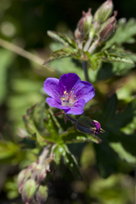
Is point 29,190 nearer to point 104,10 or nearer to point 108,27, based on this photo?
point 108,27

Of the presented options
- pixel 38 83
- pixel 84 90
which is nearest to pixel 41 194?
pixel 84 90

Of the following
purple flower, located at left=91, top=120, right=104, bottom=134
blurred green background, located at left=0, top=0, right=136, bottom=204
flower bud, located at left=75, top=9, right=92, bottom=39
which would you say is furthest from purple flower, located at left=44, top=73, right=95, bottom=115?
blurred green background, located at left=0, top=0, right=136, bottom=204

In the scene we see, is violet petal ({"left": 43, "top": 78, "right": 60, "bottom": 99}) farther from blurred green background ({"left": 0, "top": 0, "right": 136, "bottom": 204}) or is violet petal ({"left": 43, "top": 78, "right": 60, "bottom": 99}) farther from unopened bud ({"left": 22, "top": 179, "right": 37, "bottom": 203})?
blurred green background ({"left": 0, "top": 0, "right": 136, "bottom": 204})

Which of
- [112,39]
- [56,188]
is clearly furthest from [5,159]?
[112,39]

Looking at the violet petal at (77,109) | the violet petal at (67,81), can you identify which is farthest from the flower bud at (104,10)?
the violet petal at (77,109)

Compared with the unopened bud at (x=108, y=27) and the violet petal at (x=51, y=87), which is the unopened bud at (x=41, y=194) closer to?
the violet petal at (x=51, y=87)

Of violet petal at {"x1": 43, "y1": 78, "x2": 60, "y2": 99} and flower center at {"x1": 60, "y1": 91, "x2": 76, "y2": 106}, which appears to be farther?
flower center at {"x1": 60, "y1": 91, "x2": 76, "y2": 106}
